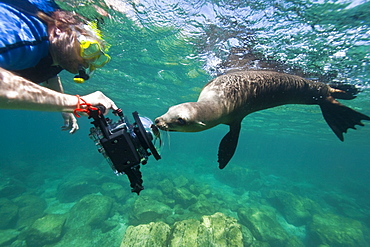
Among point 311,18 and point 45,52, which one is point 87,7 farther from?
point 311,18

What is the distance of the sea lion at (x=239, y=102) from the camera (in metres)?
2.16

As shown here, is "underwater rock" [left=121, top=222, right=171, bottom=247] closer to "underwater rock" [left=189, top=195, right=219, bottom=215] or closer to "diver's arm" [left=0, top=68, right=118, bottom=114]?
"underwater rock" [left=189, top=195, right=219, bottom=215]

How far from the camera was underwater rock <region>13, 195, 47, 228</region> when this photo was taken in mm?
10758

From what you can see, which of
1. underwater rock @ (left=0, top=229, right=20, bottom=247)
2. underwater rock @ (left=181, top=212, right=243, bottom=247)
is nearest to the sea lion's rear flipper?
underwater rock @ (left=181, top=212, right=243, bottom=247)

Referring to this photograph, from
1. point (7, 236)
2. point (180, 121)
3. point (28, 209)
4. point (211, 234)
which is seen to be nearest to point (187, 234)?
point (211, 234)

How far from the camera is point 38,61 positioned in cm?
249

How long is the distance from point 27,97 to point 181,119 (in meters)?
1.41

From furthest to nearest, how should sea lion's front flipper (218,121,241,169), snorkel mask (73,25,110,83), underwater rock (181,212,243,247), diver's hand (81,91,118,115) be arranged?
underwater rock (181,212,243,247) → sea lion's front flipper (218,121,241,169) → snorkel mask (73,25,110,83) → diver's hand (81,91,118,115)

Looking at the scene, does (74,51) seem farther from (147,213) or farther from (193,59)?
(147,213)

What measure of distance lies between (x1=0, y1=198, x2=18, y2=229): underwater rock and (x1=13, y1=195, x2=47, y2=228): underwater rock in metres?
0.35

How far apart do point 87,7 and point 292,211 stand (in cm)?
1947

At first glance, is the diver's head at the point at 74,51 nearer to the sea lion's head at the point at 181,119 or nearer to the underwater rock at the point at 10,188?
the sea lion's head at the point at 181,119

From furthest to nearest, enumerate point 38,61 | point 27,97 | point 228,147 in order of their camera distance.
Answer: point 228,147, point 38,61, point 27,97

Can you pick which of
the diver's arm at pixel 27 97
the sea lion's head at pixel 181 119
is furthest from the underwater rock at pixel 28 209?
the sea lion's head at pixel 181 119
